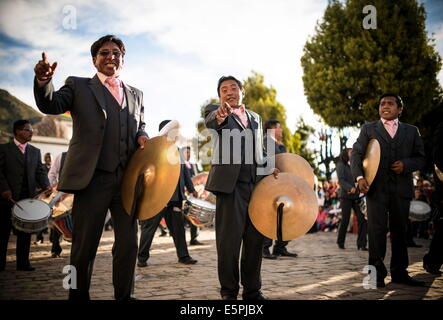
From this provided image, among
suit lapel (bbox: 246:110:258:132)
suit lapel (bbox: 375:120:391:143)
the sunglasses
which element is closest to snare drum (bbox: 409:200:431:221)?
suit lapel (bbox: 375:120:391:143)

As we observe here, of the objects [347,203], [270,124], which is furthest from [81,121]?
[347,203]

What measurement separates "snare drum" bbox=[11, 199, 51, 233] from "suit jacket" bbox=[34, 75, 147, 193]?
10.6ft

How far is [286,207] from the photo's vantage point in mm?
3312

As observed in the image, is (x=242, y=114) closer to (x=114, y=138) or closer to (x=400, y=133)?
(x=114, y=138)

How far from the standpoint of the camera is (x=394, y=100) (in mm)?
4758

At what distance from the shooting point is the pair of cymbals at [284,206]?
3.33 m

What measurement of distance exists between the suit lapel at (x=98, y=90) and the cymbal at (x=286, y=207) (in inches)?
69.3

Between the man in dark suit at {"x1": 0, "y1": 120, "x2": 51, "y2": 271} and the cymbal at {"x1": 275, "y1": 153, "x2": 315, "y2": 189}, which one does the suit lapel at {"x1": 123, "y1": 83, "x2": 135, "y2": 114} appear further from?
the man in dark suit at {"x1": 0, "y1": 120, "x2": 51, "y2": 271}

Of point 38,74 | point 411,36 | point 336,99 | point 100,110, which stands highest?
point 411,36

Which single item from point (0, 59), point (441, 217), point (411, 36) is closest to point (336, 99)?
point (411, 36)

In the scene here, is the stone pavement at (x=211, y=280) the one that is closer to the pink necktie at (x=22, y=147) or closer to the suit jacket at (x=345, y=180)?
the suit jacket at (x=345, y=180)

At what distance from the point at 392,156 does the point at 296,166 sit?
159cm
